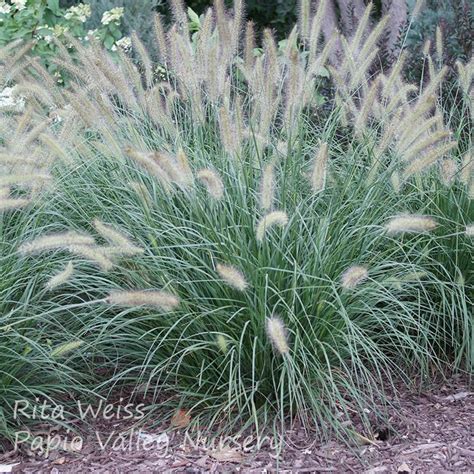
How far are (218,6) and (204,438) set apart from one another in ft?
8.61

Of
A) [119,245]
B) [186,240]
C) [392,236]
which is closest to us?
[119,245]

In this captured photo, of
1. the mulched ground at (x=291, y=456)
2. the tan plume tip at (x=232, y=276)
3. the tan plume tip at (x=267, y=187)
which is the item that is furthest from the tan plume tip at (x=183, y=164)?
the mulched ground at (x=291, y=456)

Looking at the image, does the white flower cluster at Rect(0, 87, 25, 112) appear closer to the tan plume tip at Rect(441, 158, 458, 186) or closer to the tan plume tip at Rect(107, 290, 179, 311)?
the tan plume tip at Rect(107, 290, 179, 311)

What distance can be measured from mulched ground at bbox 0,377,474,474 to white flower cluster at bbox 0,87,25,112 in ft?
8.16

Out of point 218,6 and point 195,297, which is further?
point 218,6

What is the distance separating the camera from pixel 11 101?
19.6 ft

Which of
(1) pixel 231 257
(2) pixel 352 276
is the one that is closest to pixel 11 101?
(1) pixel 231 257

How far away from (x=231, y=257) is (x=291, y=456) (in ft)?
3.31

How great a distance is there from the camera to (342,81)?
4.85 m

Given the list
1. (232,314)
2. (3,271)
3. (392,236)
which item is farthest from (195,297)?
(392,236)

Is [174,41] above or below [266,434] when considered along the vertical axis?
above

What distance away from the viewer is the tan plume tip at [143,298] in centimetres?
349

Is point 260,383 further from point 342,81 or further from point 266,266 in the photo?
point 342,81

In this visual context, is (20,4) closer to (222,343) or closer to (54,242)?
(54,242)
